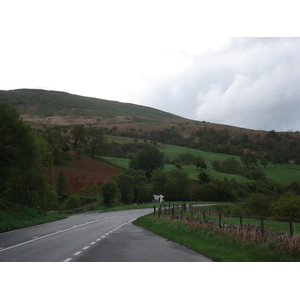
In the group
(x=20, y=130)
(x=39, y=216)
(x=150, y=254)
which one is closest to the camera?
(x=150, y=254)

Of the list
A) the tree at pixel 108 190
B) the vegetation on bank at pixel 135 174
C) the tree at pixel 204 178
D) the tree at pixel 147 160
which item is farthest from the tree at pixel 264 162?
the tree at pixel 108 190

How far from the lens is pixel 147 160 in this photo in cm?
11312

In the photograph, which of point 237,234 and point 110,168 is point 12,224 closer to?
point 237,234

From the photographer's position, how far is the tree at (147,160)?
369 feet

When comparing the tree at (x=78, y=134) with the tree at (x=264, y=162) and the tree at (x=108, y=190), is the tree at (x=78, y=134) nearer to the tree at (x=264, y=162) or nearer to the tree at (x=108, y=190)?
the tree at (x=108, y=190)

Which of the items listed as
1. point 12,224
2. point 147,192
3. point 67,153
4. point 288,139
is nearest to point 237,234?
point 12,224

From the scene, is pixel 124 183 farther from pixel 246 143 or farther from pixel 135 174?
pixel 246 143

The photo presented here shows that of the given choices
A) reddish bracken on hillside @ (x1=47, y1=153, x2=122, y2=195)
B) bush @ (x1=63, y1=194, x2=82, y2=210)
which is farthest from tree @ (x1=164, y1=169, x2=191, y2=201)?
bush @ (x1=63, y1=194, x2=82, y2=210)

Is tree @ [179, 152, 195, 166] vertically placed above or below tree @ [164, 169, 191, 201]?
above

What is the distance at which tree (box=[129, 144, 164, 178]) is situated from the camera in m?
112

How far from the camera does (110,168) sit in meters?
98.8

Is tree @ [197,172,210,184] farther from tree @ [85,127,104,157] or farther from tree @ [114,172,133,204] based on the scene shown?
tree @ [85,127,104,157]

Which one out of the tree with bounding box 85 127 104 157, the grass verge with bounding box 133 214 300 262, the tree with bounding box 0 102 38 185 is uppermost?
the tree with bounding box 85 127 104 157

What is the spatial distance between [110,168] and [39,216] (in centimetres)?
6467
